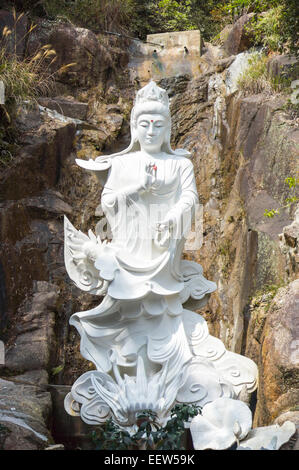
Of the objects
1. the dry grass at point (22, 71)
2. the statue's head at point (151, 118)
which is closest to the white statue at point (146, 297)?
the statue's head at point (151, 118)

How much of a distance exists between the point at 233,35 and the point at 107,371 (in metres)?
7.87

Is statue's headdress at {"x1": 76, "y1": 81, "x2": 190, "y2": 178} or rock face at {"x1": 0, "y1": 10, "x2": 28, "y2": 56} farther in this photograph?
rock face at {"x1": 0, "y1": 10, "x2": 28, "y2": 56}

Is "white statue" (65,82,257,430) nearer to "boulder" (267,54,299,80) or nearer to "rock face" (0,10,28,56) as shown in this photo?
"boulder" (267,54,299,80)

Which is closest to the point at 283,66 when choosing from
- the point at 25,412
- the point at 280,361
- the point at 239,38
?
the point at 239,38

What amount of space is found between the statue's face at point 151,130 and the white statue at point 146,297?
1cm

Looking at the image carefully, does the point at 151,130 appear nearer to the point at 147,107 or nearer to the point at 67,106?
the point at 147,107

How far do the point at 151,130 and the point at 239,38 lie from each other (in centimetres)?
579

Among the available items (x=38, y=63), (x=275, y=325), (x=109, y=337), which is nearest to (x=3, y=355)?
(x=109, y=337)

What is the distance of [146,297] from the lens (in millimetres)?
7105

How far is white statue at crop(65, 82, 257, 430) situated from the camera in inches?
271

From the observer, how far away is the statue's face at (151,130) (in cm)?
766

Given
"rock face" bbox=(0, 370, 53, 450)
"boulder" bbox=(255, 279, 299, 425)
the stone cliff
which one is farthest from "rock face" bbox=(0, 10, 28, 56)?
"boulder" bbox=(255, 279, 299, 425)

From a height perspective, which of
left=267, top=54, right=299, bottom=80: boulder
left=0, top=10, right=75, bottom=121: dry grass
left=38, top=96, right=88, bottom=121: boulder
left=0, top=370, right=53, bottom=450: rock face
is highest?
left=267, top=54, right=299, bottom=80: boulder

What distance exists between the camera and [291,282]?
25.0 feet
